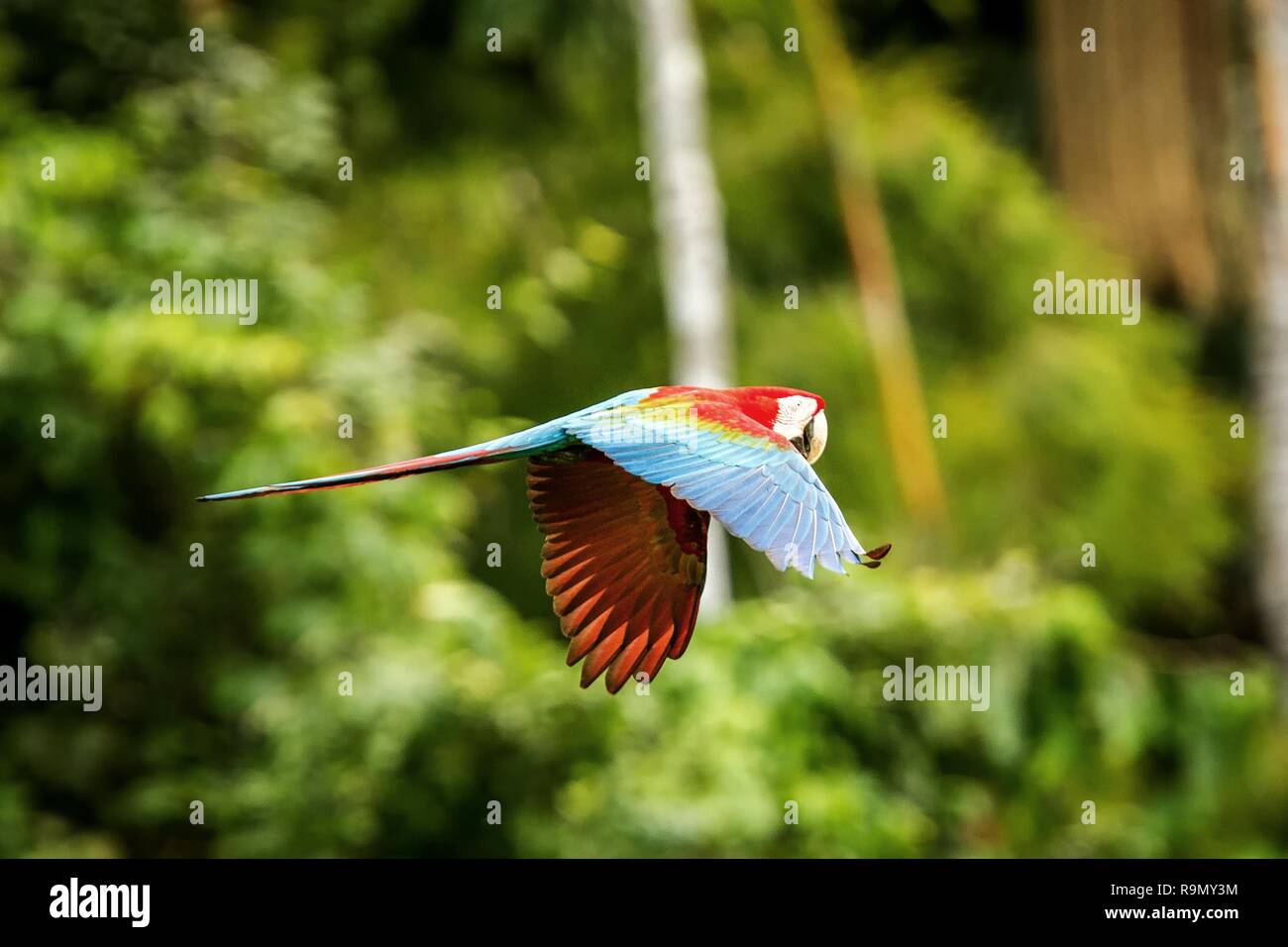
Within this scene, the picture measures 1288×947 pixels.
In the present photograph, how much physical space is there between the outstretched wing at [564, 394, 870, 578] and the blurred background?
201 centimetres

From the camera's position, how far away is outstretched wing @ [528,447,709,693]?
315cm

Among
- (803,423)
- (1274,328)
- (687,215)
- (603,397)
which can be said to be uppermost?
(687,215)

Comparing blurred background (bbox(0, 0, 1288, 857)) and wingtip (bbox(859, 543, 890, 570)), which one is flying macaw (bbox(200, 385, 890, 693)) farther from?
blurred background (bbox(0, 0, 1288, 857))

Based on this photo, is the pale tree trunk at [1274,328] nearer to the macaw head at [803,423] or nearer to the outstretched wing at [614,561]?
the macaw head at [803,423]

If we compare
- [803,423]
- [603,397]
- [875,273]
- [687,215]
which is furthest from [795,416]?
[875,273]

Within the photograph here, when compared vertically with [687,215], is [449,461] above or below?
below

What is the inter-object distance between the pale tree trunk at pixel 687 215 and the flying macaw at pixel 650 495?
3140 millimetres

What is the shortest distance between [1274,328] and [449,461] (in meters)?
6.57

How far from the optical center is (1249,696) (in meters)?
6.17

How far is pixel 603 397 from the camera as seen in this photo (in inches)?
283

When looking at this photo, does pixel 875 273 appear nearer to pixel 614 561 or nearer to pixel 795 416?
pixel 795 416

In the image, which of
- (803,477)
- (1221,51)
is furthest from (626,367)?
(803,477)

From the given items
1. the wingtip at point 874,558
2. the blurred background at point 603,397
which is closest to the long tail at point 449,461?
the wingtip at point 874,558

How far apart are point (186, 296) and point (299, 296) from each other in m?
0.38
